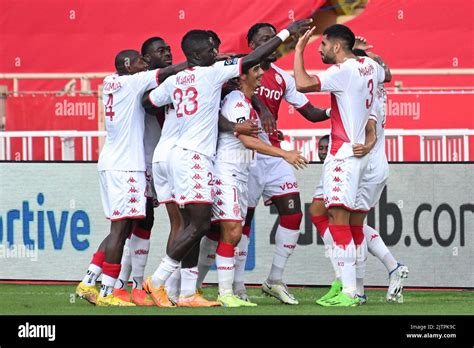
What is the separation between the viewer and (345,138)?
1153 cm

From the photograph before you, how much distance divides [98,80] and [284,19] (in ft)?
9.46

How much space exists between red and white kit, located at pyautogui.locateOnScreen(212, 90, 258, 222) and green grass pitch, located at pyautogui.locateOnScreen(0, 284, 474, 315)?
81cm

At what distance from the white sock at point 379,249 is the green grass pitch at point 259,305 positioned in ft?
1.10

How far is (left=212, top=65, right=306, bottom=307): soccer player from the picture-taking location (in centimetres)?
1137

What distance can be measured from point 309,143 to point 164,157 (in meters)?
3.16

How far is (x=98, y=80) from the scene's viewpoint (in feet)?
67.7

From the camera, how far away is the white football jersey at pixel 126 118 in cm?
1168

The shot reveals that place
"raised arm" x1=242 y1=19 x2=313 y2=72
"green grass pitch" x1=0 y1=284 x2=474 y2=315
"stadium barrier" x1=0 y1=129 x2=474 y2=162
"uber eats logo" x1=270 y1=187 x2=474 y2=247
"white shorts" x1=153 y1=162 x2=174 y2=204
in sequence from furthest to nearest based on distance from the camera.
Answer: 1. "stadium barrier" x1=0 y1=129 x2=474 y2=162
2. "uber eats logo" x1=270 y1=187 x2=474 y2=247
3. "white shorts" x1=153 y1=162 x2=174 y2=204
4. "raised arm" x1=242 y1=19 x2=313 y2=72
5. "green grass pitch" x1=0 y1=284 x2=474 y2=315

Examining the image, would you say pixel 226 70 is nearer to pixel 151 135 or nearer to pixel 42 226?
pixel 151 135

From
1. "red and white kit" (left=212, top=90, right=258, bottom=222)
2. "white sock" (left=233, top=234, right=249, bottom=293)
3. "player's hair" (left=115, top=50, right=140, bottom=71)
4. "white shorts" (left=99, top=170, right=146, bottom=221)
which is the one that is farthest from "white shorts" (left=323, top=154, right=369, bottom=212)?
"player's hair" (left=115, top=50, right=140, bottom=71)

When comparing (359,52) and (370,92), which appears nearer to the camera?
(370,92)

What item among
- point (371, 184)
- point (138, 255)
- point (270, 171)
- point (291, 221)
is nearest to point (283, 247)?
point (291, 221)

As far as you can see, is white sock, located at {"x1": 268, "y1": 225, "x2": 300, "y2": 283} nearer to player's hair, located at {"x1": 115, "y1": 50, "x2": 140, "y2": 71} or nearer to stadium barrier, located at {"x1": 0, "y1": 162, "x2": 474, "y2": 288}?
stadium barrier, located at {"x1": 0, "y1": 162, "x2": 474, "y2": 288}

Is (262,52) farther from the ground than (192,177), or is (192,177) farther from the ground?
(262,52)
